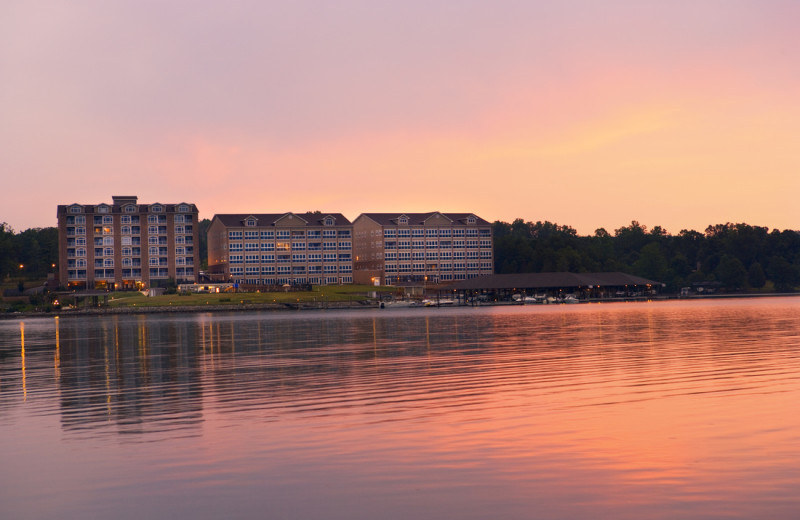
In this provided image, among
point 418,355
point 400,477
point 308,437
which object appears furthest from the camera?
point 418,355

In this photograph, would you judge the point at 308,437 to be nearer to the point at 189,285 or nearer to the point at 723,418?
the point at 723,418

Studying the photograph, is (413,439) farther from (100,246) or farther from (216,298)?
(100,246)

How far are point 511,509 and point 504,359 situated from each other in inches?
1173

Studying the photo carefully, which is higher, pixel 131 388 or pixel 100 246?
pixel 100 246

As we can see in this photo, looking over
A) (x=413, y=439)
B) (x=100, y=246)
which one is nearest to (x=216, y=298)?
(x=100, y=246)

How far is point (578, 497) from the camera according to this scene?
14.7m

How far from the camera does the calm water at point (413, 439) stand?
48.4 feet

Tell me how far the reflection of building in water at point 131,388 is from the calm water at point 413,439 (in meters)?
0.18

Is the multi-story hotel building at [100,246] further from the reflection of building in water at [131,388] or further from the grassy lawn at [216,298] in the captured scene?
the reflection of building in water at [131,388]

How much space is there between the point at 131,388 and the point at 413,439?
17736 millimetres

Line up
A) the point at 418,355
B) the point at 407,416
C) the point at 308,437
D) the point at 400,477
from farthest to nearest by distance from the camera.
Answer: the point at 418,355, the point at 407,416, the point at 308,437, the point at 400,477

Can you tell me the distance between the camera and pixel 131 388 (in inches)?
1356

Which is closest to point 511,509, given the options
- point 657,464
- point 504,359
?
point 657,464

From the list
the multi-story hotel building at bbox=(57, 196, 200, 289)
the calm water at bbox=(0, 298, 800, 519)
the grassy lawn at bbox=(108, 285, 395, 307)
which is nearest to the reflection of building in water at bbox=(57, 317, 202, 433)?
the calm water at bbox=(0, 298, 800, 519)
